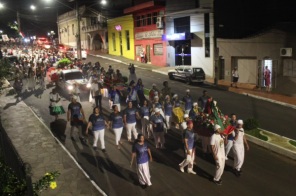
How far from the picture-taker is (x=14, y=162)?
634 cm

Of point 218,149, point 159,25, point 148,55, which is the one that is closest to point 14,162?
point 218,149

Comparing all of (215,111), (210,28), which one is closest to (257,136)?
(215,111)

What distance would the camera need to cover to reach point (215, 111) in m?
12.9

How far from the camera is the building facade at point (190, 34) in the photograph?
110ft

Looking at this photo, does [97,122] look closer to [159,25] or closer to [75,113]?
[75,113]

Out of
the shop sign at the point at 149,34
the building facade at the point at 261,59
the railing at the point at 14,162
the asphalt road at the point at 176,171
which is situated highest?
the shop sign at the point at 149,34

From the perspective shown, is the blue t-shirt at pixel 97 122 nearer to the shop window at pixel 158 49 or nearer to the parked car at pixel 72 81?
the parked car at pixel 72 81

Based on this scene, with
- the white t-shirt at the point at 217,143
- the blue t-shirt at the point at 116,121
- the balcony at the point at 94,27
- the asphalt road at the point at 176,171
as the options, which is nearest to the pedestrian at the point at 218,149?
the white t-shirt at the point at 217,143

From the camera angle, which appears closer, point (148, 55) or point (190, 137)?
point (190, 137)

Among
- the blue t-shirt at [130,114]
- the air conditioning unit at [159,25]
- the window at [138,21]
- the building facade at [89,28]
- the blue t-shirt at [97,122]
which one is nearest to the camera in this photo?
the blue t-shirt at [97,122]

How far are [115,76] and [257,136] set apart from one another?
1071 cm

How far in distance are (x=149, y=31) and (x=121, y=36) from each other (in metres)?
9.28

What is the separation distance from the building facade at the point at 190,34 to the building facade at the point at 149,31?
106cm

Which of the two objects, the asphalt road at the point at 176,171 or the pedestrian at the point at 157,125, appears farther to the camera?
the pedestrian at the point at 157,125
